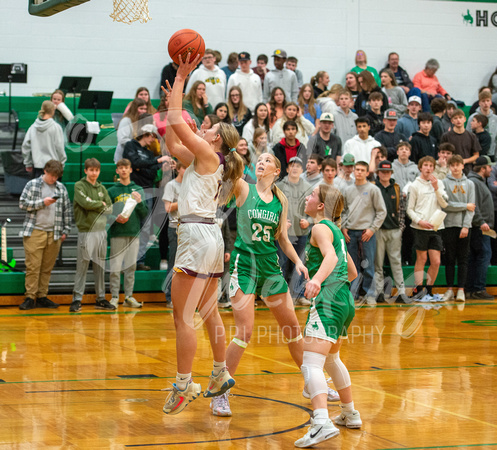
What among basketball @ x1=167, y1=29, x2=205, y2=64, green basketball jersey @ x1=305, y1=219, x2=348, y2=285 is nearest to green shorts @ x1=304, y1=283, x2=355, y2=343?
green basketball jersey @ x1=305, y1=219, x2=348, y2=285

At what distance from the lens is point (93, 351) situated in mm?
7801

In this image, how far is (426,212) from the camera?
1222cm

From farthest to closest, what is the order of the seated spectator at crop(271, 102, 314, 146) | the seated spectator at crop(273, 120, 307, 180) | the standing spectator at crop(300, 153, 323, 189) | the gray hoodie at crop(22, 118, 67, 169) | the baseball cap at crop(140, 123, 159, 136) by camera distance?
the seated spectator at crop(271, 102, 314, 146)
the gray hoodie at crop(22, 118, 67, 169)
the baseball cap at crop(140, 123, 159, 136)
the seated spectator at crop(273, 120, 307, 180)
the standing spectator at crop(300, 153, 323, 189)

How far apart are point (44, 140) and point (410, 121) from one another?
6939 millimetres

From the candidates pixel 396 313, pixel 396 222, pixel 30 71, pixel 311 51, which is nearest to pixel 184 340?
pixel 396 313

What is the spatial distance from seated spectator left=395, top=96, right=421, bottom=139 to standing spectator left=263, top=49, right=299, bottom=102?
7.97 feet

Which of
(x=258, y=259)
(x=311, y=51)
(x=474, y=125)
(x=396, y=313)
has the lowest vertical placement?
(x=396, y=313)

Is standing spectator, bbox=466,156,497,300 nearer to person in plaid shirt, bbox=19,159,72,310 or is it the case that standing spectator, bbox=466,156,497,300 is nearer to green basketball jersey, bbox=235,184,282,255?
person in plaid shirt, bbox=19,159,72,310

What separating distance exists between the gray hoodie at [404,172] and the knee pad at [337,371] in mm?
7995

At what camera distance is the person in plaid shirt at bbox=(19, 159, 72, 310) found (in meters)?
11.0

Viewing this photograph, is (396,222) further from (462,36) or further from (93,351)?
(462,36)

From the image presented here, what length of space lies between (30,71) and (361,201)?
9.12 m

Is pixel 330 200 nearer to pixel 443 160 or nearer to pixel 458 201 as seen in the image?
pixel 458 201

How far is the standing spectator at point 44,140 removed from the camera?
1261 cm
